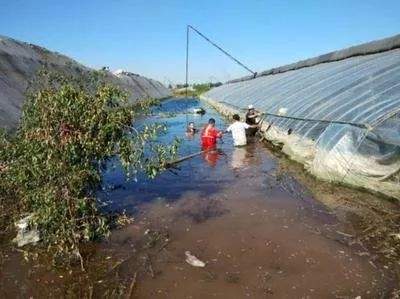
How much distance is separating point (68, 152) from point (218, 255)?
9.27 ft

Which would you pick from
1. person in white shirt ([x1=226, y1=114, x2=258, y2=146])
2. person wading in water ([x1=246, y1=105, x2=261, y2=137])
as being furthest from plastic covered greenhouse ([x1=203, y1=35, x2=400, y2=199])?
person in white shirt ([x1=226, y1=114, x2=258, y2=146])

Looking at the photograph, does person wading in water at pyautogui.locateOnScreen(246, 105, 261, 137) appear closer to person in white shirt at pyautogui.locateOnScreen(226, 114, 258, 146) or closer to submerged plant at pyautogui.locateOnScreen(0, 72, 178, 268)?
person in white shirt at pyautogui.locateOnScreen(226, 114, 258, 146)

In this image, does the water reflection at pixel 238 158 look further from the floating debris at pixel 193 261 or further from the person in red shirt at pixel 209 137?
the floating debris at pixel 193 261

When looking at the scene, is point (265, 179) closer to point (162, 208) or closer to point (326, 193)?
point (326, 193)

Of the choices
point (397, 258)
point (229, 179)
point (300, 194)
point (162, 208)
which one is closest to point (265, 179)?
point (229, 179)

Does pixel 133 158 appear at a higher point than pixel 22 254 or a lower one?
higher

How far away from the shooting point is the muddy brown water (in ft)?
18.6

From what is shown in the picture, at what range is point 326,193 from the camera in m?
9.47

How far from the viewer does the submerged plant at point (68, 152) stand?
6980mm

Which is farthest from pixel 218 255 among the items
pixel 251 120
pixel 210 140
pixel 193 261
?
pixel 251 120

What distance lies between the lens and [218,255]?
21.9 feet

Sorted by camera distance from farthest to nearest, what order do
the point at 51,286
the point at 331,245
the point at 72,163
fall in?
1. the point at 72,163
2. the point at 331,245
3. the point at 51,286

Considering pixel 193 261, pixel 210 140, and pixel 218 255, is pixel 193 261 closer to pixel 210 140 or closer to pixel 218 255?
pixel 218 255

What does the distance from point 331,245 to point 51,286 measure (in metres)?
4.05
